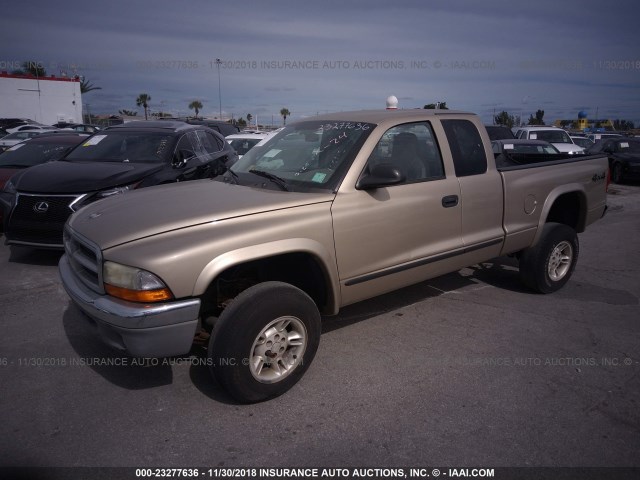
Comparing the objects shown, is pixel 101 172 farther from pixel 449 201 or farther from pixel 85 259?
pixel 449 201

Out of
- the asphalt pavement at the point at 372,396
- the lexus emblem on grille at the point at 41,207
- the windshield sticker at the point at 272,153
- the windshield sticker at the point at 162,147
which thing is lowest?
the asphalt pavement at the point at 372,396

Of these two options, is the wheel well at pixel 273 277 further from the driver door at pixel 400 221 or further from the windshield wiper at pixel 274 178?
the windshield wiper at pixel 274 178

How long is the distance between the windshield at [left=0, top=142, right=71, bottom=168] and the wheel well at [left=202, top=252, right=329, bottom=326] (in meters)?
6.06

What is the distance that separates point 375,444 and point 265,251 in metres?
1.29

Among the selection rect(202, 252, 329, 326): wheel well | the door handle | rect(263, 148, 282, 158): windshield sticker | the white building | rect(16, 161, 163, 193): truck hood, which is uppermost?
the white building

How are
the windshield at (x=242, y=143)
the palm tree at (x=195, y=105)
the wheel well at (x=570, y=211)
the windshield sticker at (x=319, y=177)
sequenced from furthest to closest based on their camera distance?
the palm tree at (x=195, y=105) < the windshield at (x=242, y=143) < the wheel well at (x=570, y=211) < the windshield sticker at (x=319, y=177)

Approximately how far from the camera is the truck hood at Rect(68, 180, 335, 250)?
9.66 ft

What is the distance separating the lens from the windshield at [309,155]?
361cm

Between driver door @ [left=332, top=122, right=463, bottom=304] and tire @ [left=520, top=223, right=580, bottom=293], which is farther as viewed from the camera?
tire @ [left=520, top=223, right=580, bottom=293]

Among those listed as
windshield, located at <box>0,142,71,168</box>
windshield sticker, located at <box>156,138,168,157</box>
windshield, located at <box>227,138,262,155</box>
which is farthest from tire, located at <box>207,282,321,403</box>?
windshield, located at <box>227,138,262,155</box>

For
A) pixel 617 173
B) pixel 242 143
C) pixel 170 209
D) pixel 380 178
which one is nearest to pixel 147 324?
pixel 170 209

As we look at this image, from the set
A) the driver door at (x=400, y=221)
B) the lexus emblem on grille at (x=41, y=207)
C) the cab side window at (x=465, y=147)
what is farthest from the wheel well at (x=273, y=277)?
the lexus emblem on grille at (x=41, y=207)

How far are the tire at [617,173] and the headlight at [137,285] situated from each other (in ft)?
55.4

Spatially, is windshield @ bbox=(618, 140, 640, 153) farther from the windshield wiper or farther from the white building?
the white building
